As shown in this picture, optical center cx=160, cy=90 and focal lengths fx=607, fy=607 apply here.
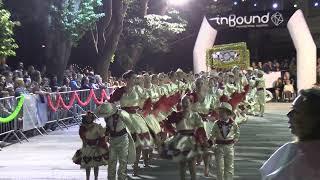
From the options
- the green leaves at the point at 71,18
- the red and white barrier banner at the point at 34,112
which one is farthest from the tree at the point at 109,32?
the red and white barrier banner at the point at 34,112

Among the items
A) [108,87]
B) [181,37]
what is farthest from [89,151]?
[181,37]

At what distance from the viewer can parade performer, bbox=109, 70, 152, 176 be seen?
988cm

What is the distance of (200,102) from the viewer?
1059cm

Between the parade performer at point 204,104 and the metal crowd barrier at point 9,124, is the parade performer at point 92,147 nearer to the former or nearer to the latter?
Answer: the parade performer at point 204,104

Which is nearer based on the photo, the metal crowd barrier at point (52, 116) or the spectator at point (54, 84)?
the metal crowd barrier at point (52, 116)

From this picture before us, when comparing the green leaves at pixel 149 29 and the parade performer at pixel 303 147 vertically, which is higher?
the green leaves at pixel 149 29

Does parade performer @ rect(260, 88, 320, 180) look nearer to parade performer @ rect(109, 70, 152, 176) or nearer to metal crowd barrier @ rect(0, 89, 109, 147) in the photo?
parade performer @ rect(109, 70, 152, 176)

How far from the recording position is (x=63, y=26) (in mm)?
24938

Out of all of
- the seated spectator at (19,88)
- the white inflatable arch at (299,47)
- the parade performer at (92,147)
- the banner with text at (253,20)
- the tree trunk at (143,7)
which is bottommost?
the parade performer at (92,147)

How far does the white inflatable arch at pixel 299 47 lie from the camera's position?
2599 cm

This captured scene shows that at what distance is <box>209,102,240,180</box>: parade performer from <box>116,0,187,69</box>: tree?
25456 millimetres

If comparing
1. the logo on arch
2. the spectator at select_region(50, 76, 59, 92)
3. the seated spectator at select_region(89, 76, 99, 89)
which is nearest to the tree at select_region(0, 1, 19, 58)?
the spectator at select_region(50, 76, 59, 92)

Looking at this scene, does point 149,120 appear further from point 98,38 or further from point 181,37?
point 181,37

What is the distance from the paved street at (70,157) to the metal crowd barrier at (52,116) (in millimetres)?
433
